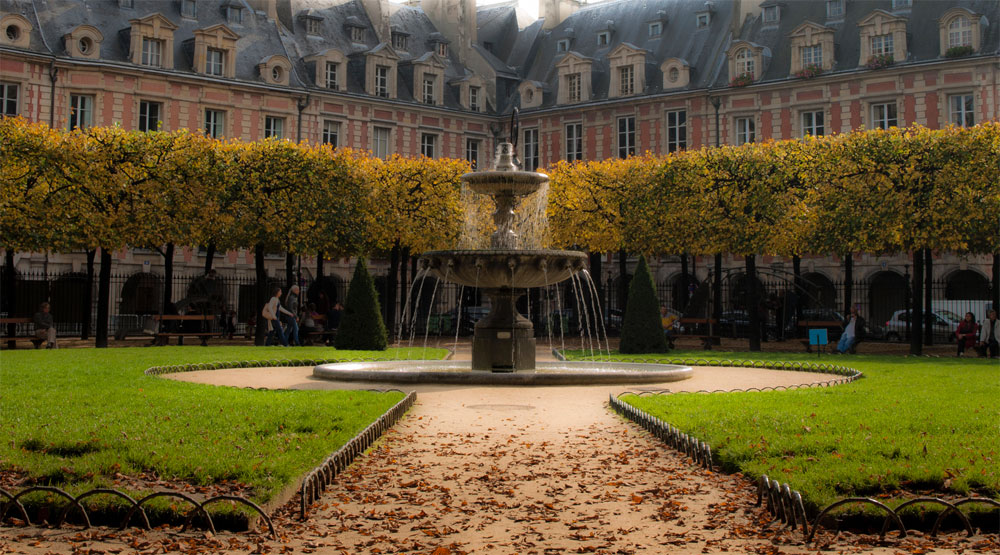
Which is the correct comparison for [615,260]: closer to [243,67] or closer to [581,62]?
[581,62]

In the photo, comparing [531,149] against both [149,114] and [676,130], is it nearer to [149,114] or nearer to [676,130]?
[676,130]

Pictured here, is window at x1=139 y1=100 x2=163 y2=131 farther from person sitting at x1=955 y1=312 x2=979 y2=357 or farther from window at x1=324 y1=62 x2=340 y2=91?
person sitting at x1=955 y1=312 x2=979 y2=357

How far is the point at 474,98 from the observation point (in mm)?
46312

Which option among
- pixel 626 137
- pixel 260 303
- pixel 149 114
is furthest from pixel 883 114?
pixel 149 114

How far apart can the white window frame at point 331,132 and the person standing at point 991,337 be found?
2692 cm

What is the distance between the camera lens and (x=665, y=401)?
1138cm

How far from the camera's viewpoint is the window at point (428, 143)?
44.2 metres

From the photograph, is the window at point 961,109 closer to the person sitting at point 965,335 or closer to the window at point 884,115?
the window at point 884,115

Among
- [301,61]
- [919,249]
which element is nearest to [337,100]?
[301,61]

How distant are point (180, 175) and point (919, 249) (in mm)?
18631

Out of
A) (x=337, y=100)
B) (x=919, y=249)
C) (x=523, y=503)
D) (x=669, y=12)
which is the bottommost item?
(x=523, y=503)

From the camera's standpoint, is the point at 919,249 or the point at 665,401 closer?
the point at 665,401

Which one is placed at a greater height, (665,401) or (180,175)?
(180,175)

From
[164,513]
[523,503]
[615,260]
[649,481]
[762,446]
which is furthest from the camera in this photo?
[615,260]
